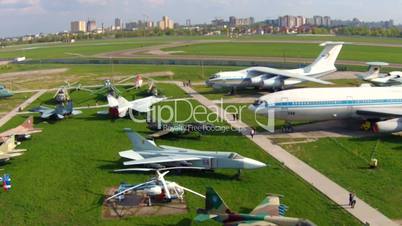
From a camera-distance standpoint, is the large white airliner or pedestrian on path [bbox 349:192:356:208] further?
the large white airliner

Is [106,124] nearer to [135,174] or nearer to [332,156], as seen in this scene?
[135,174]

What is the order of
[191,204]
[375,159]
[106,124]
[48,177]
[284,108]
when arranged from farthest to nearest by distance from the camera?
[106,124], [284,108], [375,159], [48,177], [191,204]

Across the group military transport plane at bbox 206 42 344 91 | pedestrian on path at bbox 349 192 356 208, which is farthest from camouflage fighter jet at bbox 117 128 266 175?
military transport plane at bbox 206 42 344 91

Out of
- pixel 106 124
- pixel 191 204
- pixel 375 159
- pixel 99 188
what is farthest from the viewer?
pixel 106 124

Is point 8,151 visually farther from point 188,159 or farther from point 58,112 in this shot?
point 188,159

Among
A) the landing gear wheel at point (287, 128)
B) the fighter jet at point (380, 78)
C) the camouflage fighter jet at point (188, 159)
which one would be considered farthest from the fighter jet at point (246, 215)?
the fighter jet at point (380, 78)

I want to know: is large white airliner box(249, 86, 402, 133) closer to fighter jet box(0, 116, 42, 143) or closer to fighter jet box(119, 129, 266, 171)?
fighter jet box(119, 129, 266, 171)

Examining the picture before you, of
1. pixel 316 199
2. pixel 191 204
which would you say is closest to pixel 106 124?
pixel 191 204

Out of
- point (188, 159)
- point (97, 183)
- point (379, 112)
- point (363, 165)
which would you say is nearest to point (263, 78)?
point (379, 112)

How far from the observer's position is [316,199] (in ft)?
91.0

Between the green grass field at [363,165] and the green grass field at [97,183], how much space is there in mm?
2937

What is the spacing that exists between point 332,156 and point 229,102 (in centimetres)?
2608

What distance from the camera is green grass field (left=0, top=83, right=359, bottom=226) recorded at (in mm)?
25922

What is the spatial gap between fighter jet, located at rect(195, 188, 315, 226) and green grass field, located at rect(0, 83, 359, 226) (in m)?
1.47
